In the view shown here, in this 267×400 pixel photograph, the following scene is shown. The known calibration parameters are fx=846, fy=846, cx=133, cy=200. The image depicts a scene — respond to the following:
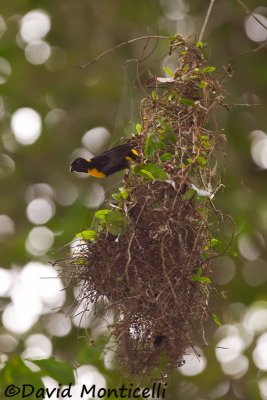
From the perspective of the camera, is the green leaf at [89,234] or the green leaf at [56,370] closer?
the green leaf at [89,234]

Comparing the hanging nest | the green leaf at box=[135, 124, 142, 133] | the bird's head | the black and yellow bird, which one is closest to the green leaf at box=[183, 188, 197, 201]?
the hanging nest

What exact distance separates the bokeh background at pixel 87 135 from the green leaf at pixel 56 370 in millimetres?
2189

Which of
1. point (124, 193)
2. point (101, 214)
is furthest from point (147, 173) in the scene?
point (101, 214)

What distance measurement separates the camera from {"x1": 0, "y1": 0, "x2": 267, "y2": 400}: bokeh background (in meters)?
6.42

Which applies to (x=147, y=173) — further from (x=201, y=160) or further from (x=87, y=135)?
(x=87, y=135)

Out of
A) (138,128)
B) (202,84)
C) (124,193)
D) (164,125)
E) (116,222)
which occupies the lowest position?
(116,222)

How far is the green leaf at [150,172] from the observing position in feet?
10.4

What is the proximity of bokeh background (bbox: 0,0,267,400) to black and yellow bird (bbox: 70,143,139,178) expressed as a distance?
2.21 metres

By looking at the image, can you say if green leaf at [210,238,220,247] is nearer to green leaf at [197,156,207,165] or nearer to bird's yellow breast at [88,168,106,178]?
green leaf at [197,156,207,165]

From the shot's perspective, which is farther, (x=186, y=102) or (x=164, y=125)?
(x=186, y=102)

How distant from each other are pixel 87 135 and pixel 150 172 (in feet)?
13.6

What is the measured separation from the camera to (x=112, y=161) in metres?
3.59

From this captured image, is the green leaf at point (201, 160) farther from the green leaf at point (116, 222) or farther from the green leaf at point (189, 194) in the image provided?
the green leaf at point (116, 222)

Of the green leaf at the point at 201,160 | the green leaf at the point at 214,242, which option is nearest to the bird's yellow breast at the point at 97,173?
the green leaf at the point at 201,160
